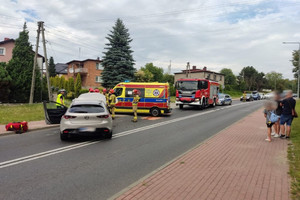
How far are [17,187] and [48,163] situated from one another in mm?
1451

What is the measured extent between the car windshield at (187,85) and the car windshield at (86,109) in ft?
48.2

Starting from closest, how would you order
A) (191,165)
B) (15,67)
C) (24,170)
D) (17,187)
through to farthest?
1. (17,187)
2. (24,170)
3. (191,165)
4. (15,67)

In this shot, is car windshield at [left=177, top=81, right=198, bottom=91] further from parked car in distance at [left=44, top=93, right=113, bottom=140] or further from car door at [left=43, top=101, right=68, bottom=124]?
parked car in distance at [left=44, top=93, right=113, bottom=140]

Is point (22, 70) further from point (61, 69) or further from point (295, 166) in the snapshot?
point (61, 69)

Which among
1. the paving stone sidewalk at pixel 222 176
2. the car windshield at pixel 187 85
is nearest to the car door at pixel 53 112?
the paving stone sidewalk at pixel 222 176

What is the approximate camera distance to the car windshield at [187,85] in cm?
2178

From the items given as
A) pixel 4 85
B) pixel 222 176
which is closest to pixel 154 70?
pixel 4 85

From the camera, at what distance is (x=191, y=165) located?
5.51m

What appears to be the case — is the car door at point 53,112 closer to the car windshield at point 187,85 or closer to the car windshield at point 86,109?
the car windshield at point 86,109

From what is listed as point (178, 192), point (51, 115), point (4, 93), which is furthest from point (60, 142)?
point (4, 93)

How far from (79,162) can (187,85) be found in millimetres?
17267

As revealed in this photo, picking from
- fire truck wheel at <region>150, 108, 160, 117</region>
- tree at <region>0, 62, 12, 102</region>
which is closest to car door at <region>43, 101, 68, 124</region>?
fire truck wheel at <region>150, 108, 160, 117</region>

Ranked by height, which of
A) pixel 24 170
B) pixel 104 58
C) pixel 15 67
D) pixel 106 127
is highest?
pixel 104 58

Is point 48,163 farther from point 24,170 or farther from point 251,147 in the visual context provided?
point 251,147
